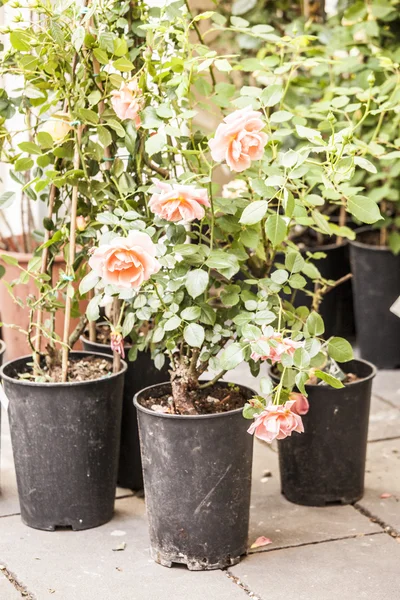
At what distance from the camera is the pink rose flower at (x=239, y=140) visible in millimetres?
1945

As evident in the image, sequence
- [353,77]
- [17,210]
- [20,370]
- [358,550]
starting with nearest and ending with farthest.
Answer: [358,550] < [20,370] < [353,77] < [17,210]

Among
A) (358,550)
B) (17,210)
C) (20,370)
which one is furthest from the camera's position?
(17,210)

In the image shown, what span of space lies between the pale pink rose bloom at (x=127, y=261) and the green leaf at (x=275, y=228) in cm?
25

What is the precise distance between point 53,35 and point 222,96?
Result: 44cm

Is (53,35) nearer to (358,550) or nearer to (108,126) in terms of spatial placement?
(108,126)

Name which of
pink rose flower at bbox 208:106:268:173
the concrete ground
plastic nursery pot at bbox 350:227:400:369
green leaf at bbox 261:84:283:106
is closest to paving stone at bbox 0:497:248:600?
the concrete ground

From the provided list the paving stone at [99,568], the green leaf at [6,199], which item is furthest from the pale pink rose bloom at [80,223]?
the paving stone at [99,568]

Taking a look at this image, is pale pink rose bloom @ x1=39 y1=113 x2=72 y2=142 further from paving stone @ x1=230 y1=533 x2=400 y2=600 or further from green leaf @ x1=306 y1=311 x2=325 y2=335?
paving stone @ x1=230 y1=533 x2=400 y2=600

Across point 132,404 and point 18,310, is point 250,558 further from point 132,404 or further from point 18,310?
point 18,310

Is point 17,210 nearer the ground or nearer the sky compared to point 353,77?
nearer the ground

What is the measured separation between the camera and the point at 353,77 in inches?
143

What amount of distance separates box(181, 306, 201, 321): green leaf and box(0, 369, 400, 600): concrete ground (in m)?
0.60

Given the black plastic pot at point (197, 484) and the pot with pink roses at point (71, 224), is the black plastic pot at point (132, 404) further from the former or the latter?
the black plastic pot at point (197, 484)

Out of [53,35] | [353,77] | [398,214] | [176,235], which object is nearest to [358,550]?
[176,235]
